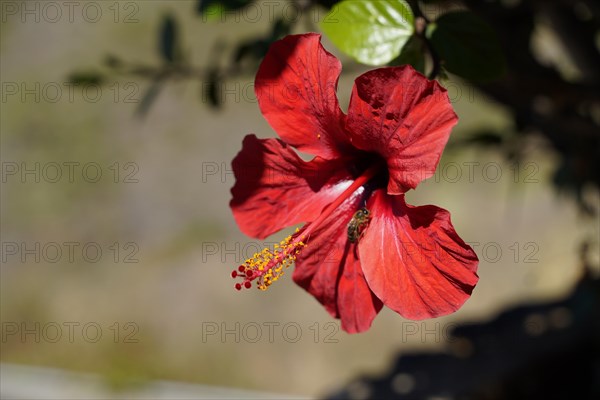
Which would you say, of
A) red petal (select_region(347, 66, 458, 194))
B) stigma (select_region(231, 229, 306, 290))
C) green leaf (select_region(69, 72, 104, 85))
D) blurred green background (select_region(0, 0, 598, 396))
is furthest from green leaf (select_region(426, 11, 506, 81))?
blurred green background (select_region(0, 0, 598, 396))

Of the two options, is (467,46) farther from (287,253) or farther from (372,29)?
(287,253)

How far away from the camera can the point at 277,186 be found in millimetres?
1006

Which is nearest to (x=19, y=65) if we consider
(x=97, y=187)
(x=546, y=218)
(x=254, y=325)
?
(x=97, y=187)

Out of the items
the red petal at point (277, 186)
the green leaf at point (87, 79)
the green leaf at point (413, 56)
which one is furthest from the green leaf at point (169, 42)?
the green leaf at point (413, 56)

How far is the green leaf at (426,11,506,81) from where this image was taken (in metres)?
0.91

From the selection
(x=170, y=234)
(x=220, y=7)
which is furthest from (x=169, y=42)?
(x=170, y=234)

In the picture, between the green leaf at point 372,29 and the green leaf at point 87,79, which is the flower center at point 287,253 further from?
the green leaf at point 87,79

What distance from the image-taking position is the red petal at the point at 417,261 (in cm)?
84

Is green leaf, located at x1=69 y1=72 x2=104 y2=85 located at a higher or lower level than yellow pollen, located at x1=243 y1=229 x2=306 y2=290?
higher

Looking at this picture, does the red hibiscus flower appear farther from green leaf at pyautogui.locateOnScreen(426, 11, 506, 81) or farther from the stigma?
green leaf at pyautogui.locateOnScreen(426, 11, 506, 81)

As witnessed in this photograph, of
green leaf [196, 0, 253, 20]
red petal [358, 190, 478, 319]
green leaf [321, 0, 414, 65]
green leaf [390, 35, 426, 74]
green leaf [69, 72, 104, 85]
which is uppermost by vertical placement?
green leaf [69, 72, 104, 85]

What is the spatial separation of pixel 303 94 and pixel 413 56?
145 millimetres

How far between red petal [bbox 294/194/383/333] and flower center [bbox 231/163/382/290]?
0.02 meters

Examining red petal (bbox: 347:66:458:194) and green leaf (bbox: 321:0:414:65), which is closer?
red petal (bbox: 347:66:458:194)
